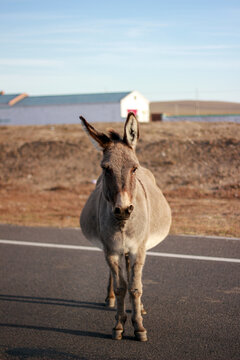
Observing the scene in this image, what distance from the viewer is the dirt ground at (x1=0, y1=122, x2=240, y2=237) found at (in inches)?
496

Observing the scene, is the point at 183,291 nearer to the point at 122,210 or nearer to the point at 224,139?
the point at 122,210

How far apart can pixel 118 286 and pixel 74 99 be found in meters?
51.2

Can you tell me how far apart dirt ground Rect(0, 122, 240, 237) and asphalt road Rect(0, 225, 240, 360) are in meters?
2.19

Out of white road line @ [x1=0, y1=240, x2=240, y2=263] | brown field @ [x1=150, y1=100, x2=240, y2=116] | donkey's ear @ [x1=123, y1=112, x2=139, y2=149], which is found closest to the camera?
donkey's ear @ [x1=123, y1=112, x2=139, y2=149]

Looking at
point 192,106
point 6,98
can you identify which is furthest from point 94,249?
point 192,106

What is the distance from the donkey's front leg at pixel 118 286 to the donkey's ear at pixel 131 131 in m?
1.29

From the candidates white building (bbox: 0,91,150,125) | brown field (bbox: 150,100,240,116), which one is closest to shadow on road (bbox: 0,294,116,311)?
white building (bbox: 0,91,150,125)

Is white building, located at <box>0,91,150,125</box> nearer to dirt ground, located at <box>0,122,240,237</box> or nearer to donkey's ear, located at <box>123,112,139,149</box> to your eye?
dirt ground, located at <box>0,122,240,237</box>

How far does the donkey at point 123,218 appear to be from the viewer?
4676mm

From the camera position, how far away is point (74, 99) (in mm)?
55188

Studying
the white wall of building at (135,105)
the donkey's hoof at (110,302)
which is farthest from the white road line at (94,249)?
the white wall of building at (135,105)

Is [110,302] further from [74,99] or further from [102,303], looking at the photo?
[74,99]

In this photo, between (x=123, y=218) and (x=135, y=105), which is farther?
(x=135, y=105)

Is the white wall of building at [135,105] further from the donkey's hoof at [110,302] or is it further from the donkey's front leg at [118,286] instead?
the donkey's front leg at [118,286]
